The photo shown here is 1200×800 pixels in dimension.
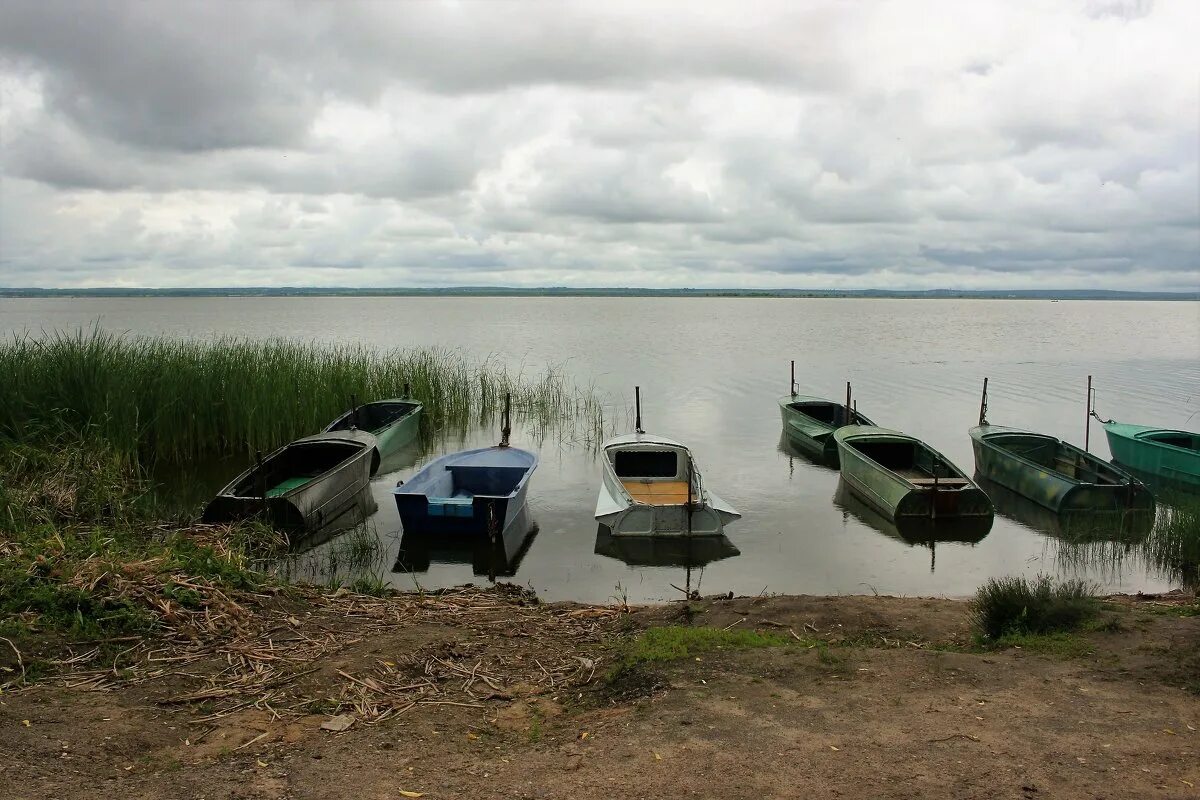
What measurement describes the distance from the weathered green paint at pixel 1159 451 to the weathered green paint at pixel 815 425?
5591 millimetres

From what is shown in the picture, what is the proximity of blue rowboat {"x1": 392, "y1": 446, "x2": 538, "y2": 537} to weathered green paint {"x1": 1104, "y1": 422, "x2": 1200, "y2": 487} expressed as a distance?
43.8 feet

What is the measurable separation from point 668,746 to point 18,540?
23.8 ft

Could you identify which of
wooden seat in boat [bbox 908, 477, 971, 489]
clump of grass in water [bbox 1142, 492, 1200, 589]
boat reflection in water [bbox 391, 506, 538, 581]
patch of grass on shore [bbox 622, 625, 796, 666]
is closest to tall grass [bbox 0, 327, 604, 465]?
boat reflection in water [bbox 391, 506, 538, 581]

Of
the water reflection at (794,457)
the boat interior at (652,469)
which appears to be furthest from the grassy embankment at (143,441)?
the boat interior at (652,469)

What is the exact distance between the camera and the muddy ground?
4504 millimetres

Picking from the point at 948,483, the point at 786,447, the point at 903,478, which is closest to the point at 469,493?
the point at 903,478

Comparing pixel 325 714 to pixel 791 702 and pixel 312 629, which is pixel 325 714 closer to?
pixel 312 629

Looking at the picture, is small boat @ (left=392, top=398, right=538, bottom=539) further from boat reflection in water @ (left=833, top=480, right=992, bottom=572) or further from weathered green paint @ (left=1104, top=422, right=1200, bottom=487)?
weathered green paint @ (left=1104, top=422, right=1200, bottom=487)

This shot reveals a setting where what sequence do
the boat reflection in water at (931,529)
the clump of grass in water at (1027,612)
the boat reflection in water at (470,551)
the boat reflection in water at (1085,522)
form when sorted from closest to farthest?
the clump of grass in water at (1027,612) → the boat reflection in water at (470,551) → the boat reflection in water at (1085,522) → the boat reflection in water at (931,529)

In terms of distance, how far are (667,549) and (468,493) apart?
4.30 m

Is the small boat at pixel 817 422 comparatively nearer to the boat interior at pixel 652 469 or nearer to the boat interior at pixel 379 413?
the boat interior at pixel 652 469

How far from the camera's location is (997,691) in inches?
225

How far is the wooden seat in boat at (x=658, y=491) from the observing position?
1482cm

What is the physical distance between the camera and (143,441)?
56.3 feet
